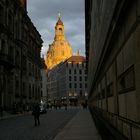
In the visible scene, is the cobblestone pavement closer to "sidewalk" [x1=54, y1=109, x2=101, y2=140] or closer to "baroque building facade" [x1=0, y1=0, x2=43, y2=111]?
"sidewalk" [x1=54, y1=109, x2=101, y2=140]

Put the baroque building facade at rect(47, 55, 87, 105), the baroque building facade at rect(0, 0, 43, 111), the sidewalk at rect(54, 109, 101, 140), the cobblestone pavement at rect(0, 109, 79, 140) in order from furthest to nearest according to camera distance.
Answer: the baroque building facade at rect(47, 55, 87, 105)
the baroque building facade at rect(0, 0, 43, 111)
the cobblestone pavement at rect(0, 109, 79, 140)
the sidewalk at rect(54, 109, 101, 140)

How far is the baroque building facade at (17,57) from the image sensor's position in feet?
172

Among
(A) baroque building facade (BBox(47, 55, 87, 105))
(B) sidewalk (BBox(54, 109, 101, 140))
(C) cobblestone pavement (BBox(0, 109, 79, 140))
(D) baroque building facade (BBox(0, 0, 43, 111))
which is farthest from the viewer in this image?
(A) baroque building facade (BBox(47, 55, 87, 105))

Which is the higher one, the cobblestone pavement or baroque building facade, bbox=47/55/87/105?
baroque building facade, bbox=47/55/87/105

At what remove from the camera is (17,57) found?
204ft

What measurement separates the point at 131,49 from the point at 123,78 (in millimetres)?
863

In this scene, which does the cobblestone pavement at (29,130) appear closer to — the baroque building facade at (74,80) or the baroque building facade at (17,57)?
the baroque building facade at (17,57)

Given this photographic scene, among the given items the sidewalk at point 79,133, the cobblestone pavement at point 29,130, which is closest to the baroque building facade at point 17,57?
the cobblestone pavement at point 29,130

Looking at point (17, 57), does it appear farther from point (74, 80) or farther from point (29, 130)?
point (74, 80)

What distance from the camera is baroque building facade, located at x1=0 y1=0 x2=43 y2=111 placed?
52.3m

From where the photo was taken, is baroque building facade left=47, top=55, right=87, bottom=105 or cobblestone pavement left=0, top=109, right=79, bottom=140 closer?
cobblestone pavement left=0, top=109, right=79, bottom=140

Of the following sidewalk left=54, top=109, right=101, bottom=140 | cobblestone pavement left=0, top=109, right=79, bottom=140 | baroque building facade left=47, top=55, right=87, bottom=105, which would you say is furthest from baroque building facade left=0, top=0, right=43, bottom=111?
baroque building facade left=47, top=55, right=87, bottom=105

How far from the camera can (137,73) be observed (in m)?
3.52

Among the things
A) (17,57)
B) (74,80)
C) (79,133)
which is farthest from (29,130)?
(74,80)
